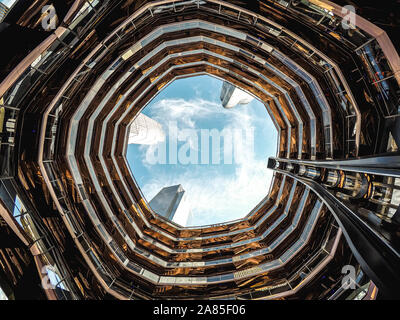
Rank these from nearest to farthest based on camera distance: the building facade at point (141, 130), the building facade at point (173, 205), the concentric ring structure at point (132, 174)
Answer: the concentric ring structure at point (132, 174)
the building facade at point (141, 130)
the building facade at point (173, 205)

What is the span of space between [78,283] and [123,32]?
16.5 m

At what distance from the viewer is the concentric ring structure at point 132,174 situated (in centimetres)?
A: 887

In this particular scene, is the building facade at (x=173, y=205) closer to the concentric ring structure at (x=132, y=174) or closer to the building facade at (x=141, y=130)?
the building facade at (x=141, y=130)

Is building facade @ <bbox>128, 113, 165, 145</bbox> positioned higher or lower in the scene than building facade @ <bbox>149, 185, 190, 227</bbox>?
higher

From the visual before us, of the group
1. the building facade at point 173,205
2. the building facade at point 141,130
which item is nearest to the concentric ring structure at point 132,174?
the building facade at point 141,130

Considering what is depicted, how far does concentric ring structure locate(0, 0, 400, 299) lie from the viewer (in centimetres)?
887

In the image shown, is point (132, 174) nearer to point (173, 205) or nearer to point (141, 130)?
point (141, 130)

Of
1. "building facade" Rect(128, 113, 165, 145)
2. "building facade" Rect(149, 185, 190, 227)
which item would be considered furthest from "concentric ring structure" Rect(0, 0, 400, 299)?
"building facade" Rect(149, 185, 190, 227)

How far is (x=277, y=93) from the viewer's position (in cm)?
1827

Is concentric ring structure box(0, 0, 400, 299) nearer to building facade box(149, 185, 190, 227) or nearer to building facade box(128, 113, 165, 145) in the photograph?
building facade box(128, 113, 165, 145)

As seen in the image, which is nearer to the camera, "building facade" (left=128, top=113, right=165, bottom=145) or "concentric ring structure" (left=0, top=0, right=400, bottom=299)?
"concentric ring structure" (left=0, top=0, right=400, bottom=299)

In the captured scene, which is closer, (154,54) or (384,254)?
(384,254)
